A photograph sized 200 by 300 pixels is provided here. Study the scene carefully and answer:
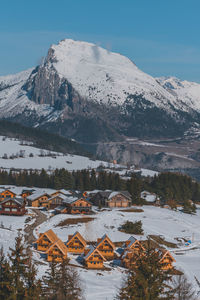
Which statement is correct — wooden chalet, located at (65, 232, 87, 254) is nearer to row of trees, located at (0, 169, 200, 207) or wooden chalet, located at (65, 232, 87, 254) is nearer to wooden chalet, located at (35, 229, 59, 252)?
wooden chalet, located at (35, 229, 59, 252)

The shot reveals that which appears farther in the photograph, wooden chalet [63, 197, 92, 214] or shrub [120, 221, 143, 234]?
wooden chalet [63, 197, 92, 214]

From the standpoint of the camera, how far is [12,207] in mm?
114250

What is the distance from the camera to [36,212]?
119312 mm

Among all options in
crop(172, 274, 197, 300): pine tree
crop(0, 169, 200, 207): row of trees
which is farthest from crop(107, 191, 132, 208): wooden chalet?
crop(172, 274, 197, 300): pine tree

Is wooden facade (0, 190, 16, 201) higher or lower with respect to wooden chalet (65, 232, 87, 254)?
higher

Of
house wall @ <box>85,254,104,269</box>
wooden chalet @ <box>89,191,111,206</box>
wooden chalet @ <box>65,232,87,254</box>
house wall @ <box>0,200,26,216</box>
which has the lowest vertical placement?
house wall @ <box>85,254,104,269</box>

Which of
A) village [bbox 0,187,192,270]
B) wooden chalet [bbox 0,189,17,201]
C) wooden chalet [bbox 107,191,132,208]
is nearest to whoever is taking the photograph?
village [bbox 0,187,192,270]

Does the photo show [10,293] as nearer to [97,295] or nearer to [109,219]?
[97,295]

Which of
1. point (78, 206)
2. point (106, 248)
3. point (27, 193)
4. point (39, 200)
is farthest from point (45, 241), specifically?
point (27, 193)

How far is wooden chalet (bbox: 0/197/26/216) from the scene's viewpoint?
113688 millimetres

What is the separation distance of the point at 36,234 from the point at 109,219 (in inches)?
907

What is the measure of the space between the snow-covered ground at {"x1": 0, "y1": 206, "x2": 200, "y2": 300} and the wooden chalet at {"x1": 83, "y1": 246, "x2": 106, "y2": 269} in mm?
2361

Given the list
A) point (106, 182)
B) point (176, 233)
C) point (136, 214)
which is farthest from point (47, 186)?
point (176, 233)

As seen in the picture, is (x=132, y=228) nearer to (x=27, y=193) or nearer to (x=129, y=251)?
(x=129, y=251)
